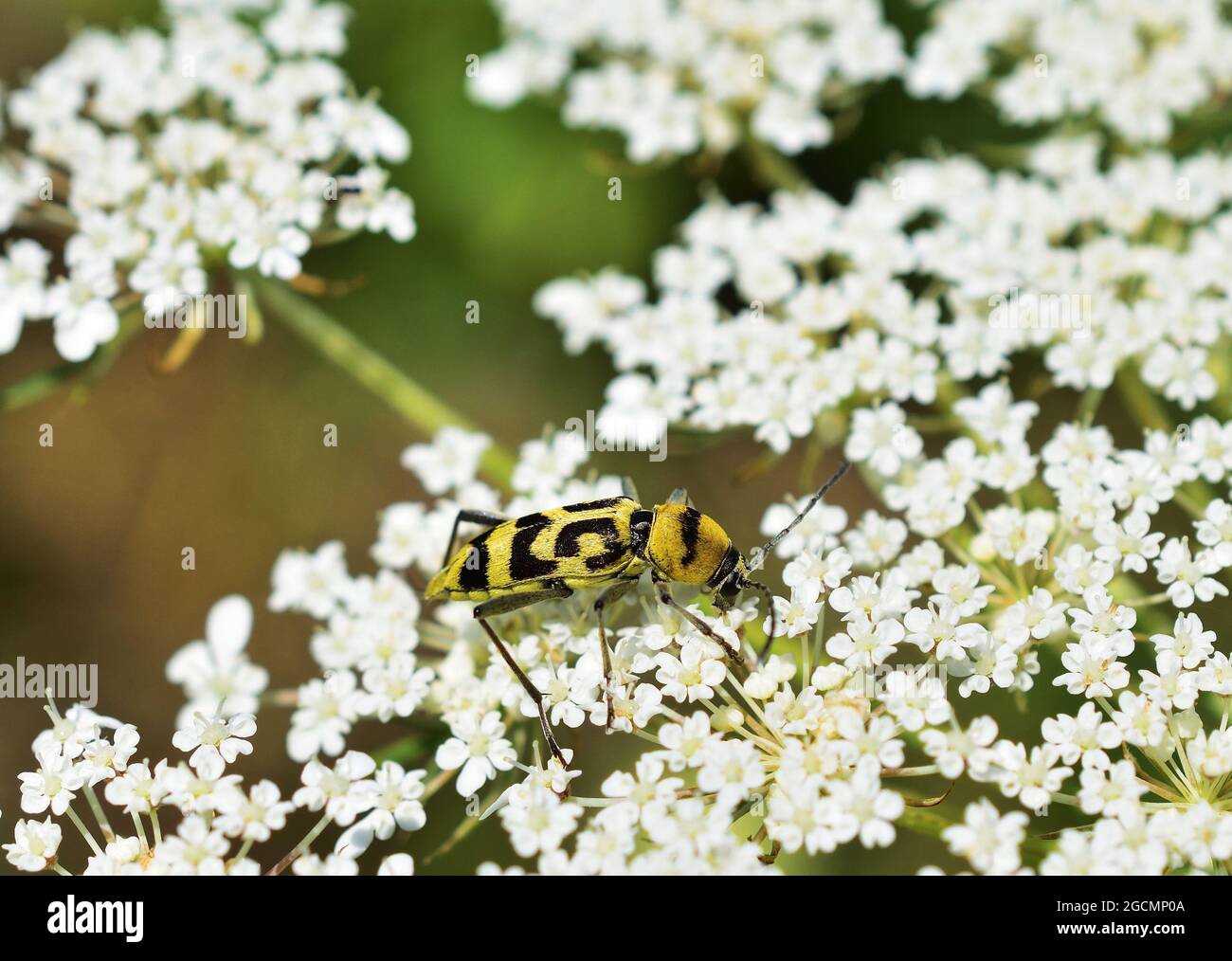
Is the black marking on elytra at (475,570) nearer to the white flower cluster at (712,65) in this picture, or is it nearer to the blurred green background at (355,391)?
the blurred green background at (355,391)

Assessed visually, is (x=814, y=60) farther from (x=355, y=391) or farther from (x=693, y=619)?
(x=693, y=619)

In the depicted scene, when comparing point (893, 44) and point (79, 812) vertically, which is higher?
point (893, 44)

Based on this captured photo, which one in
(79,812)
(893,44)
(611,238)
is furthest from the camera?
(611,238)

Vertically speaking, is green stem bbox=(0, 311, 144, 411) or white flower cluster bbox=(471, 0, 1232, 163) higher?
white flower cluster bbox=(471, 0, 1232, 163)

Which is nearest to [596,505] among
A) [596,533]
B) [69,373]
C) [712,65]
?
[596,533]

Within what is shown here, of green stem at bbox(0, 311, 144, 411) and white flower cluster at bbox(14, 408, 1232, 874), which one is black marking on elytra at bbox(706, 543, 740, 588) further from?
green stem at bbox(0, 311, 144, 411)

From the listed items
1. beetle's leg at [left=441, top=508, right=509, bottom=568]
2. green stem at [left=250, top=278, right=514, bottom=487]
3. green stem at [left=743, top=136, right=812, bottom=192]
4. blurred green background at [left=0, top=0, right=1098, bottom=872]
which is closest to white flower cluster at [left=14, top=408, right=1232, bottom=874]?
beetle's leg at [left=441, top=508, right=509, bottom=568]
